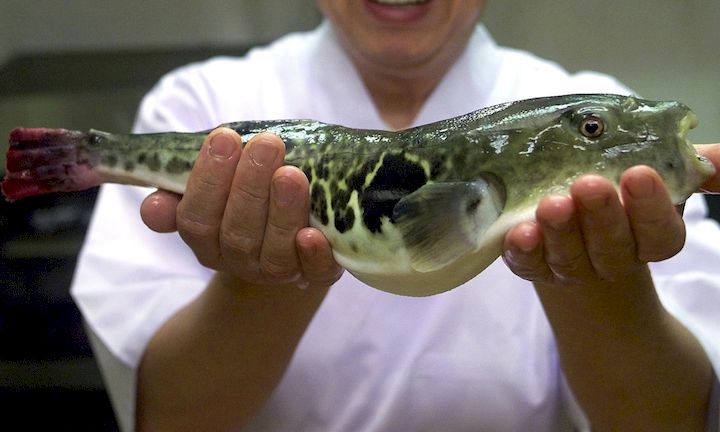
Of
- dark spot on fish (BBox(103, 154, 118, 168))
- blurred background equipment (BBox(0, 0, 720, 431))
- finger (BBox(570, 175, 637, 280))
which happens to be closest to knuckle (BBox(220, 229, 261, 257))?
dark spot on fish (BBox(103, 154, 118, 168))

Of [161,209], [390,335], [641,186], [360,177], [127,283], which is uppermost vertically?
[641,186]

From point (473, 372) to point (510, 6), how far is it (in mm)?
862

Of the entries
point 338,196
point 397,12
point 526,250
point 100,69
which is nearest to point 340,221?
point 338,196

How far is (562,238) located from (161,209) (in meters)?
0.28

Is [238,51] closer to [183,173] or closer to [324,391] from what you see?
[324,391]

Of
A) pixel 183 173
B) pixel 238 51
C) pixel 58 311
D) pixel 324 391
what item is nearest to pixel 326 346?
pixel 324 391

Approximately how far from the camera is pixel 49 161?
55 centimetres

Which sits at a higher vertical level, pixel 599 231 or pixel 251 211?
pixel 599 231

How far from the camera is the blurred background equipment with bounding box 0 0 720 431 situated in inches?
49.9

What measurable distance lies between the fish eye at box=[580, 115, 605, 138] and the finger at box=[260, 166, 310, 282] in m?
0.17

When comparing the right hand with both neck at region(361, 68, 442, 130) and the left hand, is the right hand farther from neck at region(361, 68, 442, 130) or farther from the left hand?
neck at region(361, 68, 442, 130)

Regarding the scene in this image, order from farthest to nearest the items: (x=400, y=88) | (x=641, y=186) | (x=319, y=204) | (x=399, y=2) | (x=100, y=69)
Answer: (x=100, y=69), (x=400, y=88), (x=399, y=2), (x=319, y=204), (x=641, y=186)

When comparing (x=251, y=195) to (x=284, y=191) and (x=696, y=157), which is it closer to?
(x=284, y=191)

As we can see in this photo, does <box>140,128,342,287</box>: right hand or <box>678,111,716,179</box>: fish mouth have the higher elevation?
<box>678,111,716,179</box>: fish mouth
